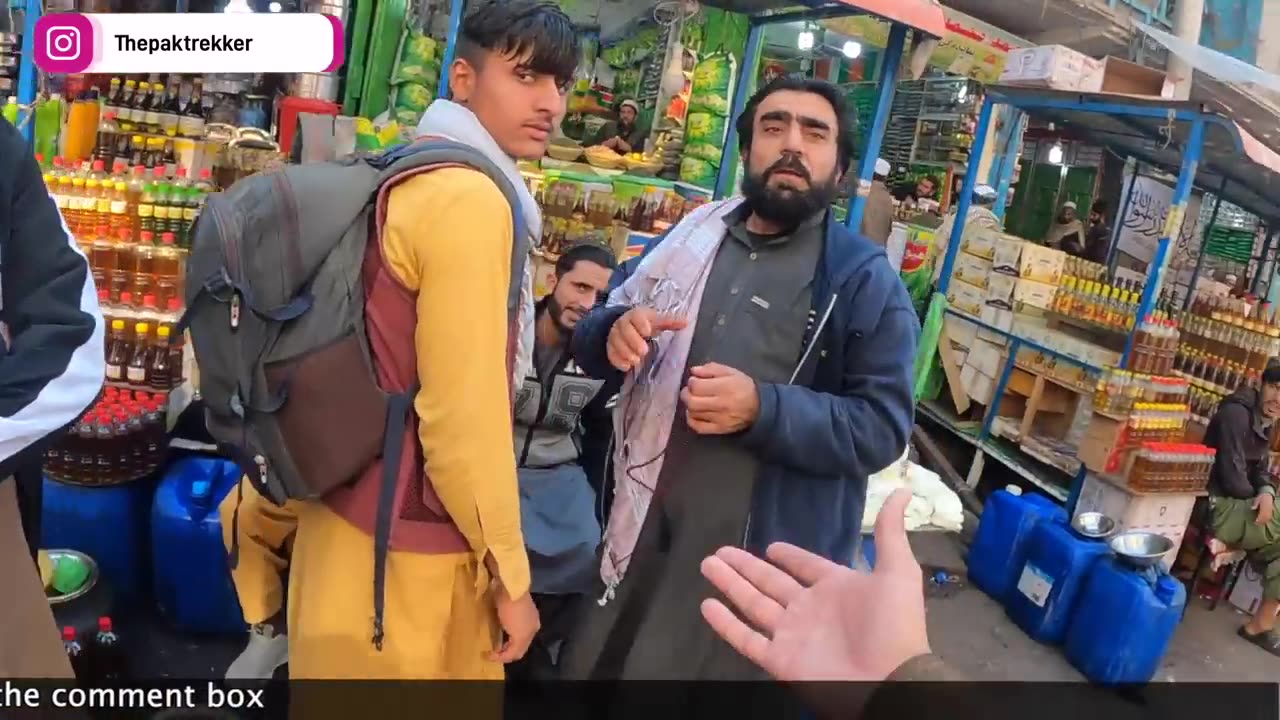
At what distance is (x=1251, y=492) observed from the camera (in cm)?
487

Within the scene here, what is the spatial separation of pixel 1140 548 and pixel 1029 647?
740mm

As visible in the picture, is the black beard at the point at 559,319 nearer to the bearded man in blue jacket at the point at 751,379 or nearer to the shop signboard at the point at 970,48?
the bearded man in blue jacket at the point at 751,379

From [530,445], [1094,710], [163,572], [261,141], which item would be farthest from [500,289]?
[1094,710]

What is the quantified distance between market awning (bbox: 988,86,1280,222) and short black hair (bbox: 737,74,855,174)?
12.5ft

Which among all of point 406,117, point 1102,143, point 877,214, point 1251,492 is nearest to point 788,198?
point 406,117

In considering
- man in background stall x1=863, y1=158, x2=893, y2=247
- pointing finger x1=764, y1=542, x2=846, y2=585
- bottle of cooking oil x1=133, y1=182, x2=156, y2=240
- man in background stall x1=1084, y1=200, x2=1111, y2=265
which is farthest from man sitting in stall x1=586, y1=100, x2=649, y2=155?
man in background stall x1=1084, y1=200, x2=1111, y2=265

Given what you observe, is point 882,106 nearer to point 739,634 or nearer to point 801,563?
point 801,563

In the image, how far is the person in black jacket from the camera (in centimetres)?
135

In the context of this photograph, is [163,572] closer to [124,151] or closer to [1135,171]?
[124,151]

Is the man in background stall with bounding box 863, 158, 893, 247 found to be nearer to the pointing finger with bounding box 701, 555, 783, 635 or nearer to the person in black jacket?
the pointing finger with bounding box 701, 555, 783, 635

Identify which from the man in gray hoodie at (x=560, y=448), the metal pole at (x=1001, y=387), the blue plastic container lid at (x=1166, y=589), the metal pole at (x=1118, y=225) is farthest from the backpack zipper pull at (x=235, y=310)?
the metal pole at (x=1118, y=225)

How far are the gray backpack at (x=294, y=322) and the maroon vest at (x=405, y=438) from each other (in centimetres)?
2

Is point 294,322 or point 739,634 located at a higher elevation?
point 294,322

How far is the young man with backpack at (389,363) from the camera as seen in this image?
56.7 inches
